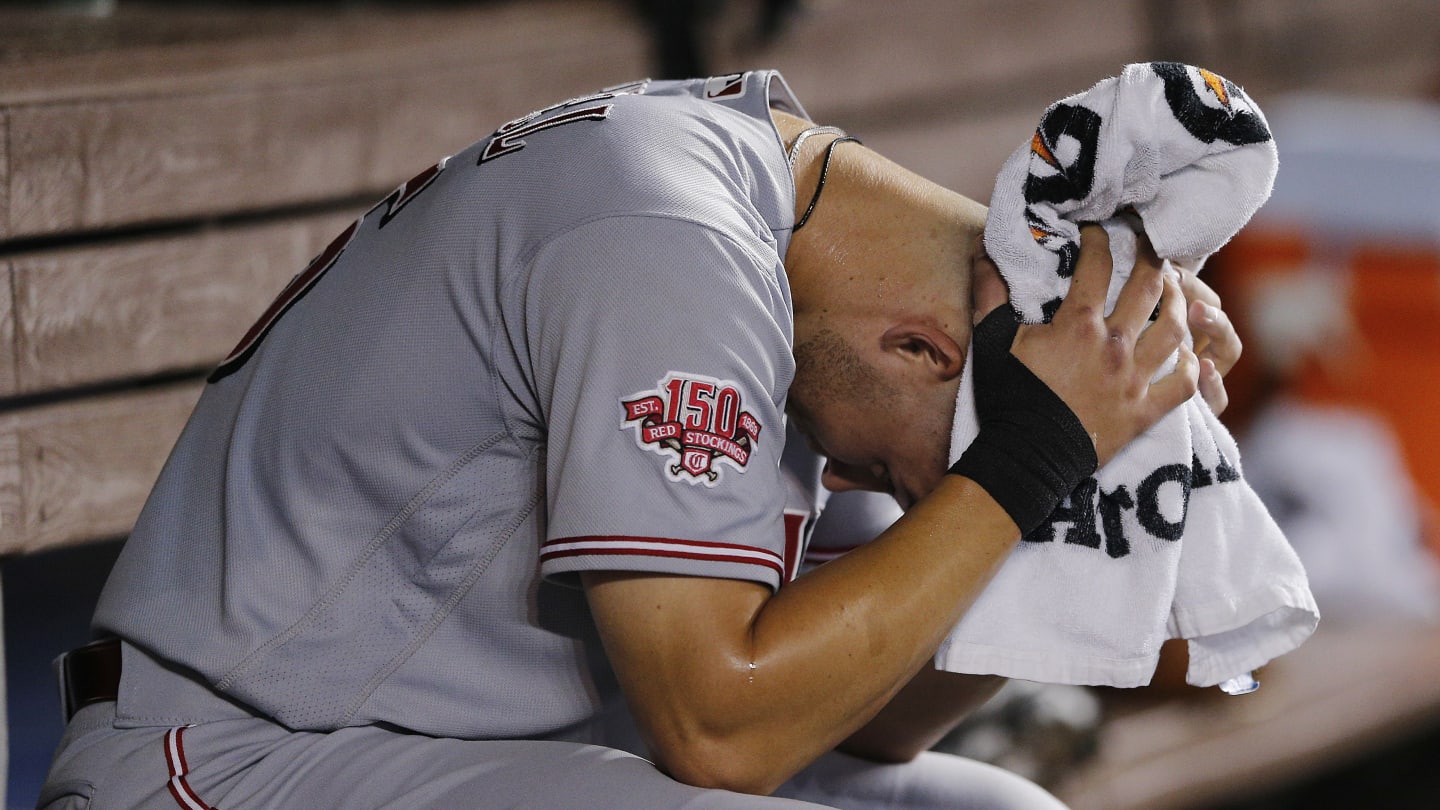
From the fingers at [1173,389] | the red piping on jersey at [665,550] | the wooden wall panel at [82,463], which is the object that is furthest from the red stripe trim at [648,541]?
the wooden wall panel at [82,463]

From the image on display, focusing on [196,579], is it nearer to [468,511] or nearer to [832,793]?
[468,511]

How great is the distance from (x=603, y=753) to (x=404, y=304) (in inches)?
15.2

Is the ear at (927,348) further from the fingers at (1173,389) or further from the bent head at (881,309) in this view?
the fingers at (1173,389)

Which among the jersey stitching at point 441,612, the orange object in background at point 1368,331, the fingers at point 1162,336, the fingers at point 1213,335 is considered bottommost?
the orange object in background at point 1368,331

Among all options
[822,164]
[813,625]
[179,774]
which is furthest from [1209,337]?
[179,774]

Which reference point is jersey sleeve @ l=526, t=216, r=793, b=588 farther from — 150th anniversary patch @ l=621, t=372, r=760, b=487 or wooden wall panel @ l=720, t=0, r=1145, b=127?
Answer: wooden wall panel @ l=720, t=0, r=1145, b=127

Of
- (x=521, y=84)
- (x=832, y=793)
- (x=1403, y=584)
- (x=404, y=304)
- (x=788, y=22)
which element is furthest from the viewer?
(x=1403, y=584)

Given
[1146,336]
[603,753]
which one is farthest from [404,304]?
[1146,336]

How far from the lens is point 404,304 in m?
1.01

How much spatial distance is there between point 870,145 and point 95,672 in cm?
146

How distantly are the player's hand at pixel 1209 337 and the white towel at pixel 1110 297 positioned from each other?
79mm

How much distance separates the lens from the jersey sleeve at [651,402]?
91 cm

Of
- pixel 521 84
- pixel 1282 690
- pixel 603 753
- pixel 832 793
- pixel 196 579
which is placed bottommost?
pixel 1282 690

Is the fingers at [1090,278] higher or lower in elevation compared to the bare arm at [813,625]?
higher
